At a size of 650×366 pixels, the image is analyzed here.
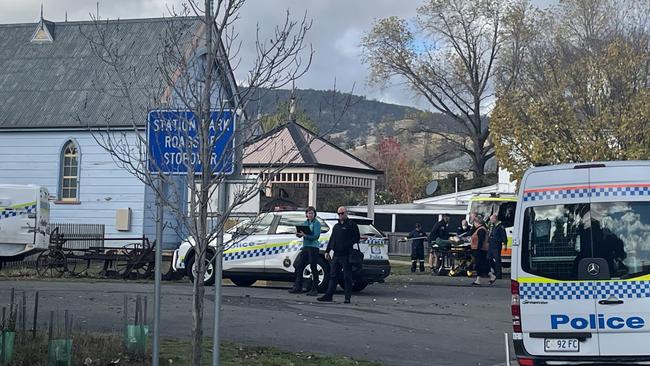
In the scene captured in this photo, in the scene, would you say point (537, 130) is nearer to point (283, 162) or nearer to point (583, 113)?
point (583, 113)

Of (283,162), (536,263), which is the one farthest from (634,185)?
(283,162)

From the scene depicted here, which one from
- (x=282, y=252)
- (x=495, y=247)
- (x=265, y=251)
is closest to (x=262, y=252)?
(x=265, y=251)

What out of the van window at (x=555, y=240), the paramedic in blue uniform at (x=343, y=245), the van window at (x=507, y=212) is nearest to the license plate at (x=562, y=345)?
the van window at (x=555, y=240)

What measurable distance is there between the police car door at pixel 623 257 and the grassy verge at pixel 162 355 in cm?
300

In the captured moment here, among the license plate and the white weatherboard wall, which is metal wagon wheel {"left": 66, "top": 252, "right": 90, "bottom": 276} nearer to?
the white weatherboard wall

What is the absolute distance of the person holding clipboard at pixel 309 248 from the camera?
68.5ft

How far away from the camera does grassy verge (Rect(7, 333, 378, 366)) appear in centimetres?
1059

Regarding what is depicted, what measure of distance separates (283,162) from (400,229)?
4805 cm

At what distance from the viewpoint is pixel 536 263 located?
11.4 m

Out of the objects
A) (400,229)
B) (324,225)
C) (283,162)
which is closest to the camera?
(283,162)

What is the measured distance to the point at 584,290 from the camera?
435 inches

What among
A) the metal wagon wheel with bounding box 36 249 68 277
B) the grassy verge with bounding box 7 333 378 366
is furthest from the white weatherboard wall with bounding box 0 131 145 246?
the grassy verge with bounding box 7 333 378 366

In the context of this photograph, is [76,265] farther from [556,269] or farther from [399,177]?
[399,177]

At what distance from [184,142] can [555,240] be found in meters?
4.74
